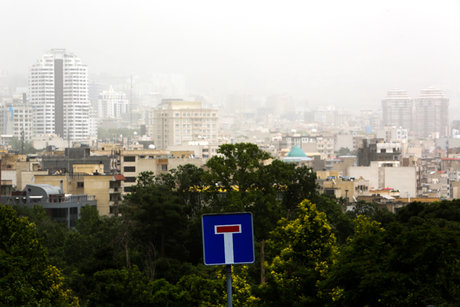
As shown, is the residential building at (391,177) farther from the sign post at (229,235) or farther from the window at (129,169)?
the sign post at (229,235)

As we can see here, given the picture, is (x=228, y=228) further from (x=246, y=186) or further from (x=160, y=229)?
(x=246, y=186)

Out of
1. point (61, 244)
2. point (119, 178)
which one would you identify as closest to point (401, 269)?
point (61, 244)

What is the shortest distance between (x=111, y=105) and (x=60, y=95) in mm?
35363

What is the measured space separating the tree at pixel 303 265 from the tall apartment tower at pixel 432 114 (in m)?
141

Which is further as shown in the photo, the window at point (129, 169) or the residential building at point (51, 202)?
the window at point (129, 169)

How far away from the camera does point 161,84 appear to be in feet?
635

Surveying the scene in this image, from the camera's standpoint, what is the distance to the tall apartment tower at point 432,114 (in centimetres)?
15375

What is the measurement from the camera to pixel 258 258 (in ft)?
59.4

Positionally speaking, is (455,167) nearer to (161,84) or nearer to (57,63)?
(57,63)

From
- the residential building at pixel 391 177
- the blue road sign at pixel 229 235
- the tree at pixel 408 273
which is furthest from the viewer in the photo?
the residential building at pixel 391 177

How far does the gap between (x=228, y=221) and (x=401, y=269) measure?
187 inches

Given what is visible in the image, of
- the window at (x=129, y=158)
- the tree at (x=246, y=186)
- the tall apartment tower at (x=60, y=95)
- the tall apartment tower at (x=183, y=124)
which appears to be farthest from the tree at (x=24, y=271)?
the tall apartment tower at (x=60, y=95)

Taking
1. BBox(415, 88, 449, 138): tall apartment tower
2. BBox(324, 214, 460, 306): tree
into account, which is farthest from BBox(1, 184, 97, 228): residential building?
BBox(415, 88, 449, 138): tall apartment tower

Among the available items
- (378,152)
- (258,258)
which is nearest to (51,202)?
(258,258)
